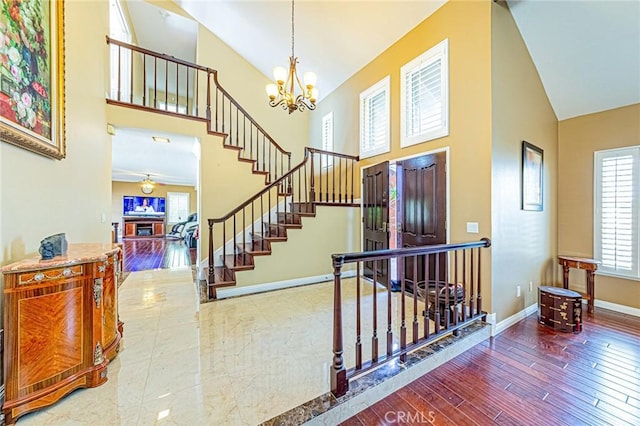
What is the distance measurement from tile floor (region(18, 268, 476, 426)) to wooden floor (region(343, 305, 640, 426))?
0.64 m

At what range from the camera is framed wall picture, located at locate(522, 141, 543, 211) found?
3391mm

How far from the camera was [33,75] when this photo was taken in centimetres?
199

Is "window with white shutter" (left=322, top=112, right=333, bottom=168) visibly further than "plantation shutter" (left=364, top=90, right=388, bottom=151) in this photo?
Yes

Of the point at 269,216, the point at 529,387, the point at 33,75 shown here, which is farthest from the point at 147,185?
the point at 529,387

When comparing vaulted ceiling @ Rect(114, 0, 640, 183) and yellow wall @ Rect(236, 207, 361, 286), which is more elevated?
vaulted ceiling @ Rect(114, 0, 640, 183)

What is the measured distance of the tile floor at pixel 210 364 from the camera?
1636mm

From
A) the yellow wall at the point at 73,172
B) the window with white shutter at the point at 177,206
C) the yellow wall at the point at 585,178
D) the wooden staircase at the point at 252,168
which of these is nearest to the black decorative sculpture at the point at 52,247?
the yellow wall at the point at 73,172

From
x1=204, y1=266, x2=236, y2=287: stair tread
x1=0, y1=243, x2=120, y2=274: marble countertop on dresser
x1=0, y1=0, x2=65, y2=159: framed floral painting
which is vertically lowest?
x1=204, y1=266, x2=236, y2=287: stair tread

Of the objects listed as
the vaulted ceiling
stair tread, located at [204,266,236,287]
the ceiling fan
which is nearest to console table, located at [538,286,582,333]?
the vaulted ceiling

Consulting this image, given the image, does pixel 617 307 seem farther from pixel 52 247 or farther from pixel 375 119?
pixel 52 247

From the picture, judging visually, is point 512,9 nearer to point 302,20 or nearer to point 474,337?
point 302,20

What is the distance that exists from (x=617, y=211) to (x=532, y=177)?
4.31ft

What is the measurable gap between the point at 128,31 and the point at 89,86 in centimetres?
371

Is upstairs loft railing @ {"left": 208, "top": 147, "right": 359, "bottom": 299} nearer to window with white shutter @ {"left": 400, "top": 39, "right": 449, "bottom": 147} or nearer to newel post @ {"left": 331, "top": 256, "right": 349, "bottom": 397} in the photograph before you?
window with white shutter @ {"left": 400, "top": 39, "right": 449, "bottom": 147}
